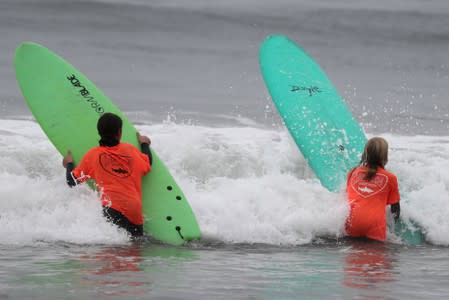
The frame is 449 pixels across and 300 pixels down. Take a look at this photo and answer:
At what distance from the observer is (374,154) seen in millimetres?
7215

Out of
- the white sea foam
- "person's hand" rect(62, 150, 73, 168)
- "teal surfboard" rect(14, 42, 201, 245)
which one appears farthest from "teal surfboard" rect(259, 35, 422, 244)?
"person's hand" rect(62, 150, 73, 168)

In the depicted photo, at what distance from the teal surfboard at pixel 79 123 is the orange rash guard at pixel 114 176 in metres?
0.33

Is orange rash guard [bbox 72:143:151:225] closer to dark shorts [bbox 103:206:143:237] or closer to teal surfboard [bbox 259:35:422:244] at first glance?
dark shorts [bbox 103:206:143:237]

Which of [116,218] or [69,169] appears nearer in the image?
[116,218]

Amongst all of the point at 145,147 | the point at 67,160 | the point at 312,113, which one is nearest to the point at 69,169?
the point at 67,160

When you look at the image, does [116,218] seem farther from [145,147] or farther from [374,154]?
[374,154]

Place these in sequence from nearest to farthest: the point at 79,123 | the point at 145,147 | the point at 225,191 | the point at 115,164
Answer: the point at 115,164 → the point at 145,147 → the point at 79,123 → the point at 225,191

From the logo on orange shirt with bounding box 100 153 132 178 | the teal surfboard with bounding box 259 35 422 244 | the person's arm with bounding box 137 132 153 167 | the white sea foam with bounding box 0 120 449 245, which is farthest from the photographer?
the teal surfboard with bounding box 259 35 422 244

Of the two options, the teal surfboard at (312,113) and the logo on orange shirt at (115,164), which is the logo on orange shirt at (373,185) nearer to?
the teal surfboard at (312,113)

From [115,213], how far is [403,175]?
296 centimetres

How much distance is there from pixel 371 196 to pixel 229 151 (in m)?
2.34

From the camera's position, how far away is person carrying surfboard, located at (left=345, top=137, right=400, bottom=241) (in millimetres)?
7246

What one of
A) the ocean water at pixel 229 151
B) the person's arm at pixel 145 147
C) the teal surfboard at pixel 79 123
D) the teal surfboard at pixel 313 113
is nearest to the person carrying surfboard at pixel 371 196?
the ocean water at pixel 229 151

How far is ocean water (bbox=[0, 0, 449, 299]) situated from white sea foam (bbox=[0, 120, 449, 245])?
16 millimetres
